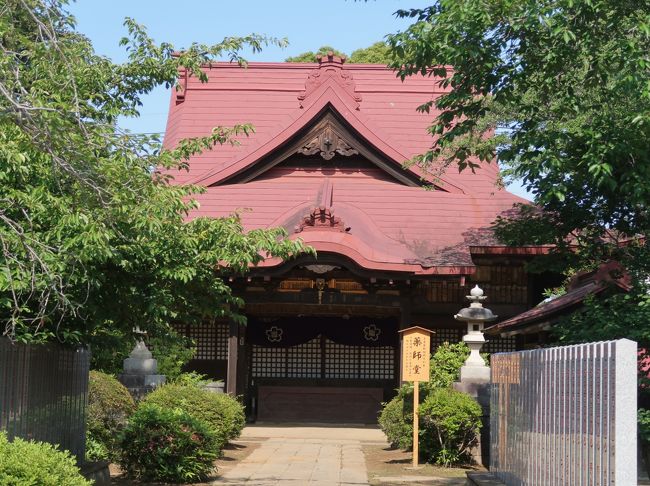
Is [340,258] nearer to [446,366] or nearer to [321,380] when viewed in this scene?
[446,366]

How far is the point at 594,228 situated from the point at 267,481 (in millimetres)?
5489

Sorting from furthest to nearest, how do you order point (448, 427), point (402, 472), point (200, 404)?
point (200, 404) → point (448, 427) → point (402, 472)

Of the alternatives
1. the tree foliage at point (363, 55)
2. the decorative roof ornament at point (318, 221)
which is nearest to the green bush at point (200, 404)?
the decorative roof ornament at point (318, 221)

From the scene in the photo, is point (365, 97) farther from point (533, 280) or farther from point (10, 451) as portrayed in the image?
point (10, 451)

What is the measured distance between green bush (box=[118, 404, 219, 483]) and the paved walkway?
0.51 metres

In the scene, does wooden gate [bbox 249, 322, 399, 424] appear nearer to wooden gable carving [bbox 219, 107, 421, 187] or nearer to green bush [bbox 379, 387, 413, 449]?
wooden gable carving [bbox 219, 107, 421, 187]

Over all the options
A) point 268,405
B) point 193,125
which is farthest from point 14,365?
point 193,125

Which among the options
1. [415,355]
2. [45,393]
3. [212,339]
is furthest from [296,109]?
[45,393]

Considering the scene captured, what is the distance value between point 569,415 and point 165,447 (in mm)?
6621

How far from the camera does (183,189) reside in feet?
32.5

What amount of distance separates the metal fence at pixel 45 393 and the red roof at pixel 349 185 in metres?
9.08

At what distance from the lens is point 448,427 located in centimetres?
1551

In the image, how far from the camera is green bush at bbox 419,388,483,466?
15.5 meters

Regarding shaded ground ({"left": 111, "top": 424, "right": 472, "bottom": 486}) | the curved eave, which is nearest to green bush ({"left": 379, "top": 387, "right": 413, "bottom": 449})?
shaded ground ({"left": 111, "top": 424, "right": 472, "bottom": 486})
